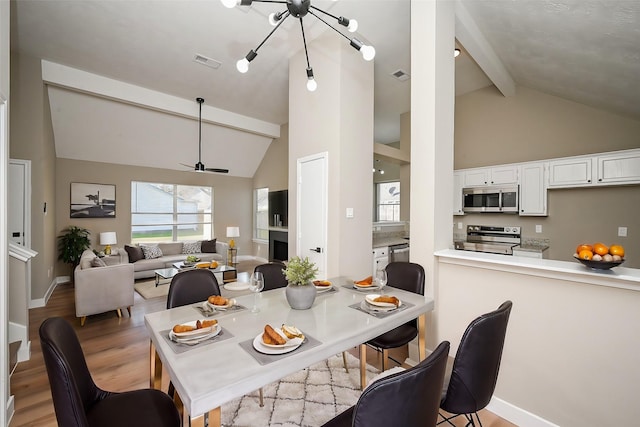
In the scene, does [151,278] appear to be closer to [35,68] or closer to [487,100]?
[35,68]

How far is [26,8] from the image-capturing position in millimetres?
3064

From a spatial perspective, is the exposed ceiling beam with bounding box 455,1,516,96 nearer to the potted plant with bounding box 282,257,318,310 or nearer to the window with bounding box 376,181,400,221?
the potted plant with bounding box 282,257,318,310

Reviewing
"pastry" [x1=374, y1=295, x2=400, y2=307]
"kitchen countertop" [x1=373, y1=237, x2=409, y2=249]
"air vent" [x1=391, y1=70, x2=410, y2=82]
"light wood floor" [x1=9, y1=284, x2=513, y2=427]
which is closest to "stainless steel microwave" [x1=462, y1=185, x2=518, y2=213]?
"kitchen countertop" [x1=373, y1=237, x2=409, y2=249]

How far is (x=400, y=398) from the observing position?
83 centimetres

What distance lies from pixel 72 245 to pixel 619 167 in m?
8.73

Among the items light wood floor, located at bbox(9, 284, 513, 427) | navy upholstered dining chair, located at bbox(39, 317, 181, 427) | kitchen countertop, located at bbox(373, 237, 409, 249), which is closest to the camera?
navy upholstered dining chair, located at bbox(39, 317, 181, 427)

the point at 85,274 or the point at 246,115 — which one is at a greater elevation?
the point at 246,115

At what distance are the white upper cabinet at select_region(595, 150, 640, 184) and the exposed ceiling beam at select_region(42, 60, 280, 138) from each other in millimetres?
6189

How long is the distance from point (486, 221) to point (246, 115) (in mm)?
5349

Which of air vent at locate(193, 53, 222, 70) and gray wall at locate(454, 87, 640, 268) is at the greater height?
air vent at locate(193, 53, 222, 70)

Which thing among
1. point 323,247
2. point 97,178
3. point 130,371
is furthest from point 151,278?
point 323,247

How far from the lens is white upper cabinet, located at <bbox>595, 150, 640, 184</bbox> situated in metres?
3.45

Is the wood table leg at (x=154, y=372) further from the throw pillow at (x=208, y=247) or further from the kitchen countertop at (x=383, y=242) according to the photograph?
the throw pillow at (x=208, y=247)

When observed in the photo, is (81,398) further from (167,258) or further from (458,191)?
(167,258)
